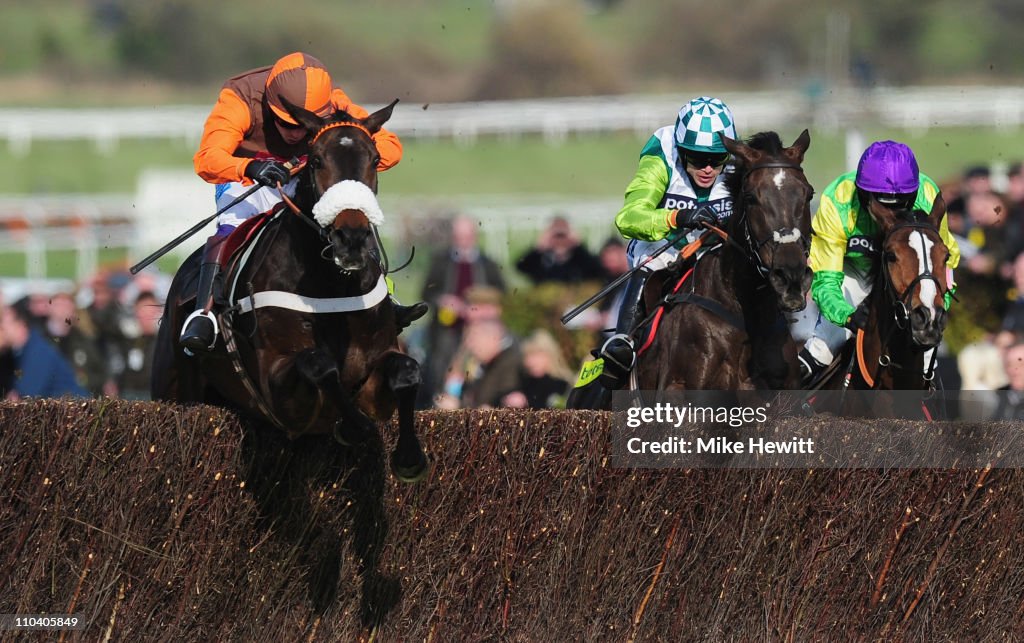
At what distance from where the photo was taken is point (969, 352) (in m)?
10.2

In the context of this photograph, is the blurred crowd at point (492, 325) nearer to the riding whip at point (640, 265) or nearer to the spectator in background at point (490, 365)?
the spectator in background at point (490, 365)

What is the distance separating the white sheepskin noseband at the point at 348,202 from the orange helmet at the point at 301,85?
105 cm

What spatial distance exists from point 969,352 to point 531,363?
2868 millimetres

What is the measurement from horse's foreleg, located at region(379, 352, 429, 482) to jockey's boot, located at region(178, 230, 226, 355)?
87 centimetres

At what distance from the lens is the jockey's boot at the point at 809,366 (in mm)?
7574

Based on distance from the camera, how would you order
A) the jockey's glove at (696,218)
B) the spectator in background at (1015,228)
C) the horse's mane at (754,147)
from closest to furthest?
the horse's mane at (754,147)
the jockey's glove at (696,218)
the spectator in background at (1015,228)

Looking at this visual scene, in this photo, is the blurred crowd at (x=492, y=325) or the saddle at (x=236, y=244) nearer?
the saddle at (x=236, y=244)

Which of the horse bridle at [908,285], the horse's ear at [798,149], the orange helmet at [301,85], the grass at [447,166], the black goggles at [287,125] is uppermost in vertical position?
the grass at [447,166]

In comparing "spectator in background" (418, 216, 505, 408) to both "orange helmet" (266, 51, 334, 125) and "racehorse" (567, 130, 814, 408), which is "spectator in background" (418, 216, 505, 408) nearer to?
"racehorse" (567, 130, 814, 408)

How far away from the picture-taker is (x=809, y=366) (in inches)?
301

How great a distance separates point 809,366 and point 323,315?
270cm

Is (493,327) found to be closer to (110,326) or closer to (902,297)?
(902,297)

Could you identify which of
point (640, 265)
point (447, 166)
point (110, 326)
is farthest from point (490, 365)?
point (447, 166)

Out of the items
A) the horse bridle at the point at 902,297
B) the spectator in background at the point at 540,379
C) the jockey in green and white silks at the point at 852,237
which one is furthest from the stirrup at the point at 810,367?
the spectator in background at the point at 540,379
